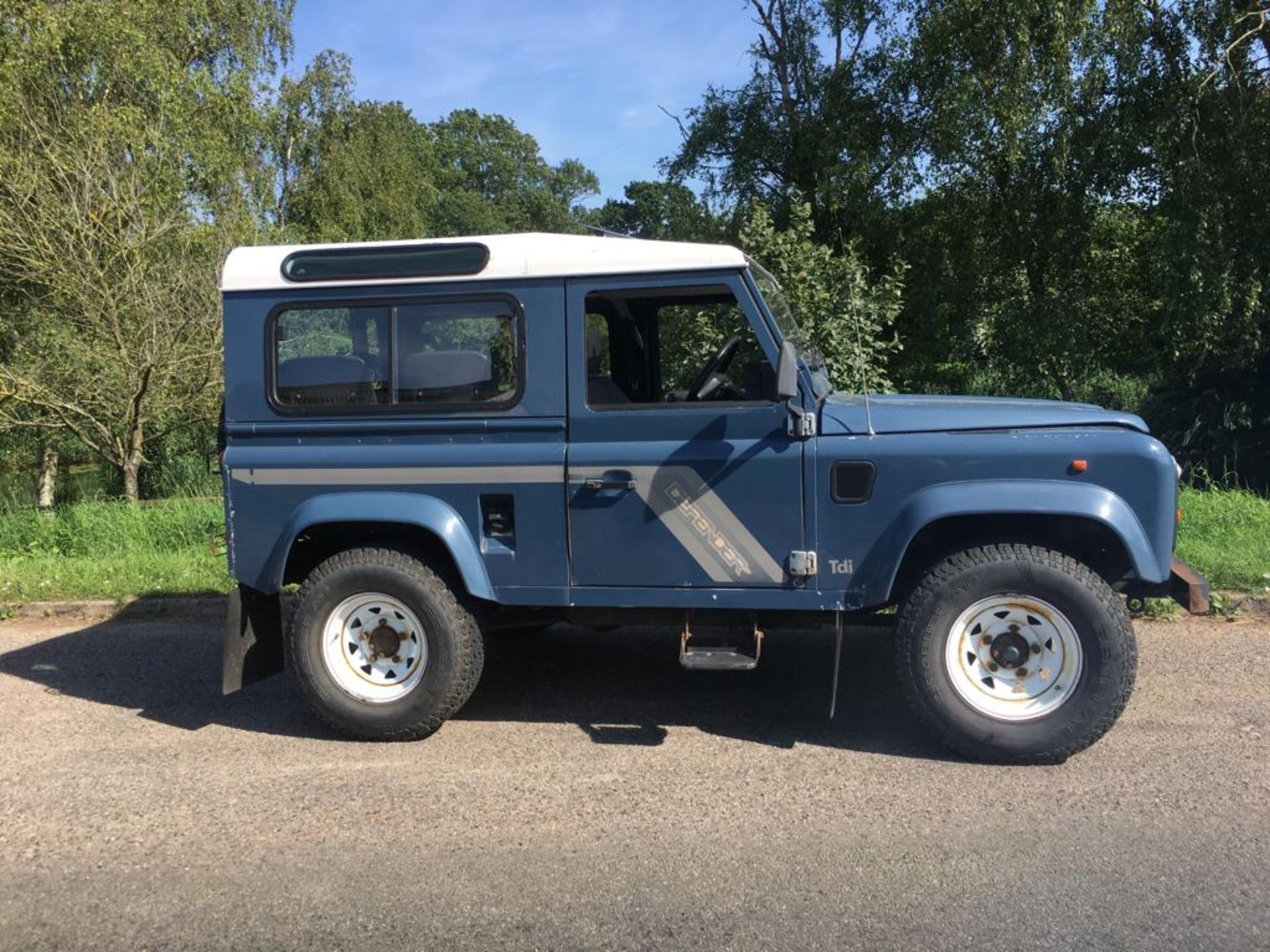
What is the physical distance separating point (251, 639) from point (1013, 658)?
3712 mm

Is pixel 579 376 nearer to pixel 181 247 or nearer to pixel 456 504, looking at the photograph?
pixel 456 504

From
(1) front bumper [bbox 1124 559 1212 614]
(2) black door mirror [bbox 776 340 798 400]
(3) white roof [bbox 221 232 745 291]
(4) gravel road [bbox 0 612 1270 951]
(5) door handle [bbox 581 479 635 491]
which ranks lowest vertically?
(4) gravel road [bbox 0 612 1270 951]

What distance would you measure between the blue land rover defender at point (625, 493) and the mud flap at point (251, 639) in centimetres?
2

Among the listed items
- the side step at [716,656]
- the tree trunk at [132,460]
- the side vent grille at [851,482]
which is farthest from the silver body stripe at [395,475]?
the tree trunk at [132,460]

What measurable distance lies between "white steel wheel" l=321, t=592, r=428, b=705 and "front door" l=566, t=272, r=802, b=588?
94 cm

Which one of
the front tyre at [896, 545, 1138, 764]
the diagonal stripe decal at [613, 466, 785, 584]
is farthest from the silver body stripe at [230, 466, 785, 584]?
the front tyre at [896, 545, 1138, 764]

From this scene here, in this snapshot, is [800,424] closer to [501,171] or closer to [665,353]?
[665,353]

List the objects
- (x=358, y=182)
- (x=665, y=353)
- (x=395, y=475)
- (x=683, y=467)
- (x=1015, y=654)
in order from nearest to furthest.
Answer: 1. (x=1015, y=654)
2. (x=683, y=467)
3. (x=395, y=475)
4. (x=665, y=353)
5. (x=358, y=182)

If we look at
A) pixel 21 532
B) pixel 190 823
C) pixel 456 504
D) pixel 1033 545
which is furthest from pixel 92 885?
pixel 21 532

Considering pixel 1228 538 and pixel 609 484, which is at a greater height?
pixel 609 484

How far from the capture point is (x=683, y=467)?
4465mm

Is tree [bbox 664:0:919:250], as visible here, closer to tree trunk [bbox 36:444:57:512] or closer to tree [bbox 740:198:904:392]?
tree [bbox 740:198:904:392]

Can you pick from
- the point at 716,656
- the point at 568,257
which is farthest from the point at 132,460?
the point at 716,656

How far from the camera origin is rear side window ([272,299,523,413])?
4.65 meters
